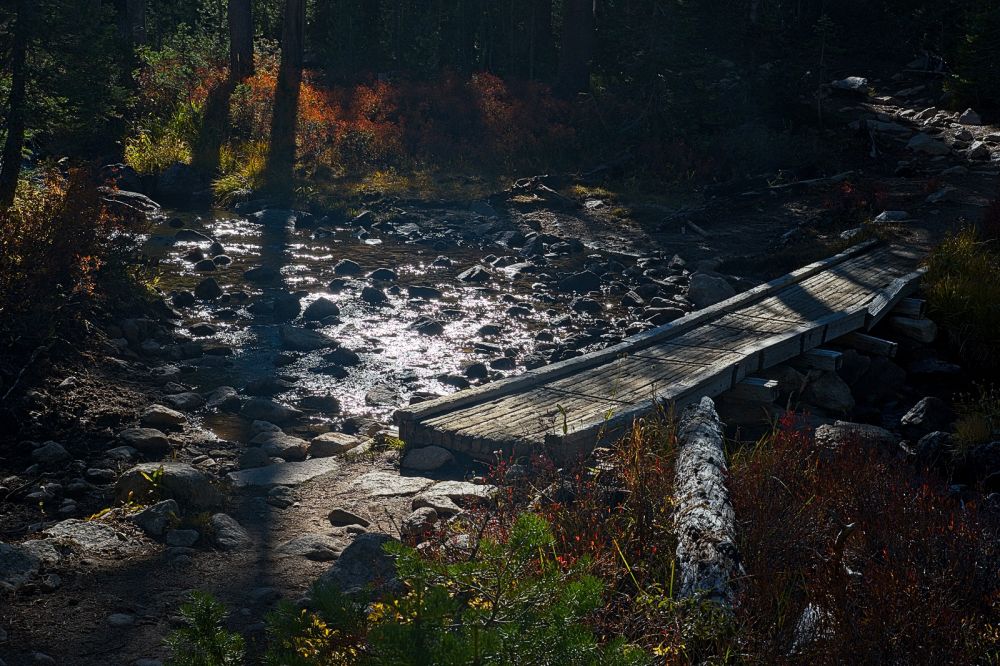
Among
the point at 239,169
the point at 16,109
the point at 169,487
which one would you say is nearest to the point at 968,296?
the point at 169,487

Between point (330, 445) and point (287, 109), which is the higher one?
point (287, 109)

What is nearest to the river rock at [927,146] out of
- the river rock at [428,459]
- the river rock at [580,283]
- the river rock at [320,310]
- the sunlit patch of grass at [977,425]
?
the river rock at [580,283]

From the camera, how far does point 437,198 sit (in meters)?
17.9

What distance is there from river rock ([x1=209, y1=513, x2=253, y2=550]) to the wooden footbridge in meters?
1.72

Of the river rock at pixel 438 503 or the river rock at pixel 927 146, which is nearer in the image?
the river rock at pixel 438 503

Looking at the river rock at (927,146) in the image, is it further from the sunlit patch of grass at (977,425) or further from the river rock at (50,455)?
the river rock at (50,455)

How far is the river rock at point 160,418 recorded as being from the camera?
750cm

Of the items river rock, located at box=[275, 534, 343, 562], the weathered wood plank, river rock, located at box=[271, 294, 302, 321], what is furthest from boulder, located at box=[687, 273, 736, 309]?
river rock, located at box=[275, 534, 343, 562]

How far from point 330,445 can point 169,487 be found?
169cm

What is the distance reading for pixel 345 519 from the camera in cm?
611

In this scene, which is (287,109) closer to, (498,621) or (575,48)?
(575,48)

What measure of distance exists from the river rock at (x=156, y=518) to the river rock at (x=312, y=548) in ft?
2.09

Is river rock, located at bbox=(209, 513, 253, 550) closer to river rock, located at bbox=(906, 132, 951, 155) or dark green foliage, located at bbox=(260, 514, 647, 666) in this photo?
dark green foliage, located at bbox=(260, 514, 647, 666)

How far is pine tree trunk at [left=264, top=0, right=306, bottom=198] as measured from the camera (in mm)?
18000
